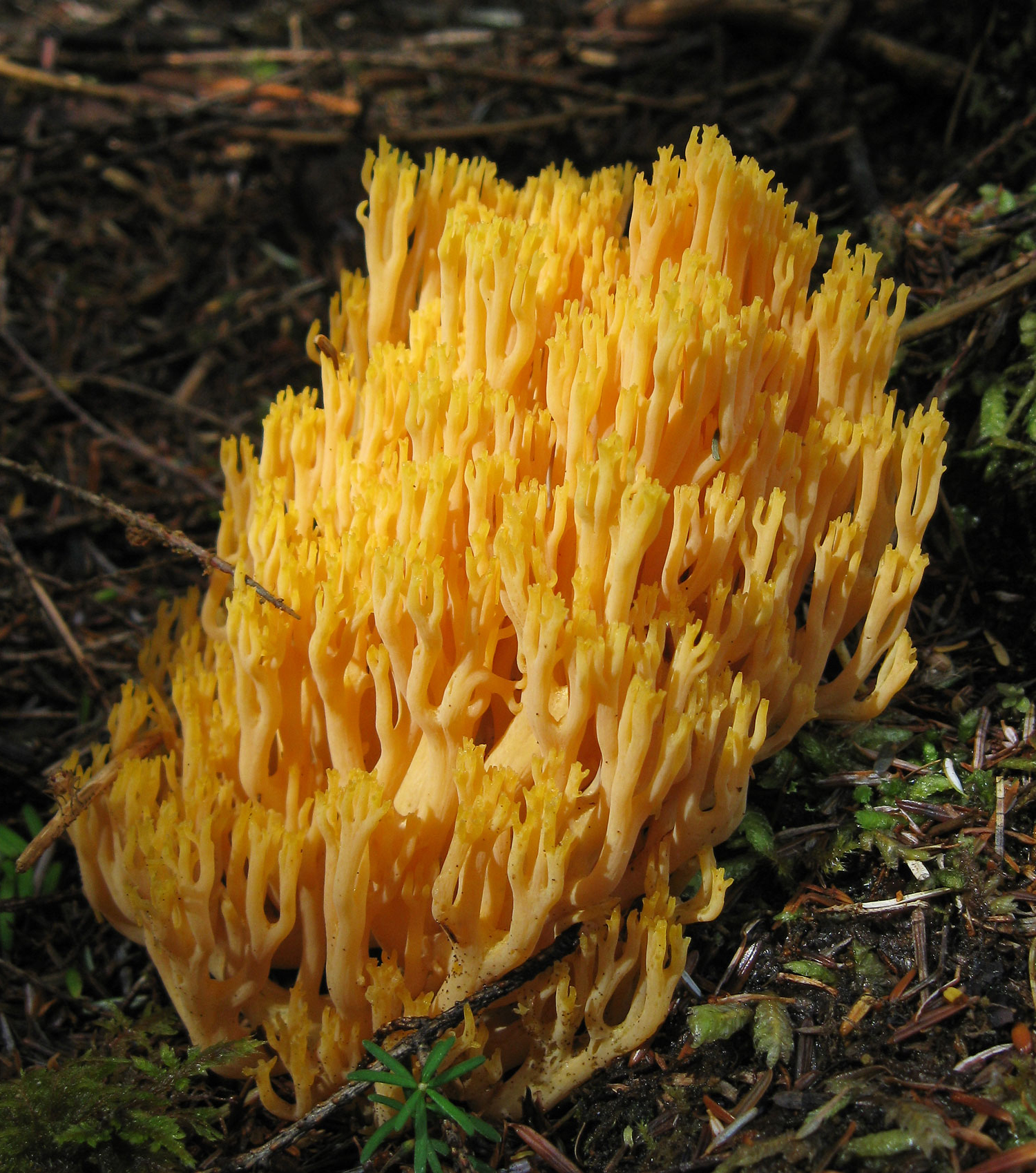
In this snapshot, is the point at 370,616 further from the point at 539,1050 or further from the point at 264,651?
the point at 539,1050

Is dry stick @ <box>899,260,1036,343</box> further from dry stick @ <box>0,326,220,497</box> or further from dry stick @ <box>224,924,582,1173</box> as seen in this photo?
dry stick @ <box>0,326,220,497</box>

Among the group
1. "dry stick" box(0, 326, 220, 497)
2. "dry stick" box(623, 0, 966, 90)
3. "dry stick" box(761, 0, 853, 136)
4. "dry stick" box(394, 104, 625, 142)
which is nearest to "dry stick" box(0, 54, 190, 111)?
"dry stick" box(394, 104, 625, 142)

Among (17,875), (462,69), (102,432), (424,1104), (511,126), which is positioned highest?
(462,69)

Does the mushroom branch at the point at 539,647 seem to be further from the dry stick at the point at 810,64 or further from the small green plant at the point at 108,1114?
the dry stick at the point at 810,64

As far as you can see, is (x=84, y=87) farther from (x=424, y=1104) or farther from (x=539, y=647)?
(x=424, y=1104)

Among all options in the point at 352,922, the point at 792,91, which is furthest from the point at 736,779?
the point at 792,91

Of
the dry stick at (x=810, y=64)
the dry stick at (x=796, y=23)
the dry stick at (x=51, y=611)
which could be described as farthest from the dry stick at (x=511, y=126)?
the dry stick at (x=51, y=611)

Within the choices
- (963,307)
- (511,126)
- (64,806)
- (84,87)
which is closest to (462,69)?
(511,126)
